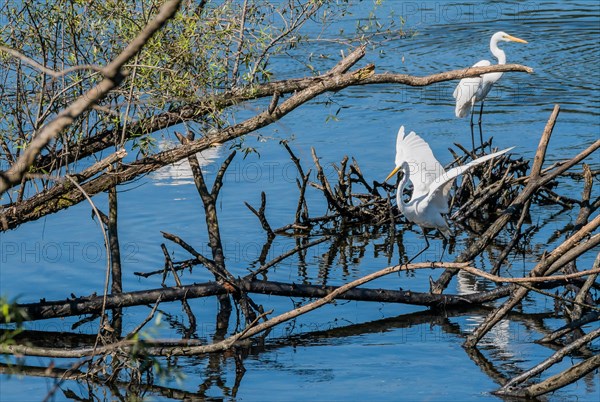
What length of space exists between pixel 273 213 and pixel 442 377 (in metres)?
4.41

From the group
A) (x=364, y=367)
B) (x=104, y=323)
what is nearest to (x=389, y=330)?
(x=364, y=367)

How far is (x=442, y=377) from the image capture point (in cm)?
641

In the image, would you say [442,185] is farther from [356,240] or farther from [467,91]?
[467,91]

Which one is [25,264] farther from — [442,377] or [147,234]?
[442,377]

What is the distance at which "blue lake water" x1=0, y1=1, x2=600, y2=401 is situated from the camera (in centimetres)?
646

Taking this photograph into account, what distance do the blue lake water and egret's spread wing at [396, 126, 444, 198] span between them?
940mm

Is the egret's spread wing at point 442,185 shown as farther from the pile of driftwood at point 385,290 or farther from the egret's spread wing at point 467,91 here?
the egret's spread wing at point 467,91

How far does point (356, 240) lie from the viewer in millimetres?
9672

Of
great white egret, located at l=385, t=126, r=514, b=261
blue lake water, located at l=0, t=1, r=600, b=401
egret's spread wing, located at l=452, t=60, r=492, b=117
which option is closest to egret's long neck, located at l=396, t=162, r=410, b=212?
great white egret, located at l=385, t=126, r=514, b=261

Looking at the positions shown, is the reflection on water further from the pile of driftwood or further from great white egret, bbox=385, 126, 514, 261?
great white egret, bbox=385, 126, 514, 261

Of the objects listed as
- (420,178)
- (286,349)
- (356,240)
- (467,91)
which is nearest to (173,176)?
(356,240)

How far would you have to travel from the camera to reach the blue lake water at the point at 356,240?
6.46 m

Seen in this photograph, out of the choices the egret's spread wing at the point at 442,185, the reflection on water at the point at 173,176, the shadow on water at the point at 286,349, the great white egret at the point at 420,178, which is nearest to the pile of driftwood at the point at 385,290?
the shadow on water at the point at 286,349

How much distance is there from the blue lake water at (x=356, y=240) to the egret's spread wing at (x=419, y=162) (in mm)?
940
